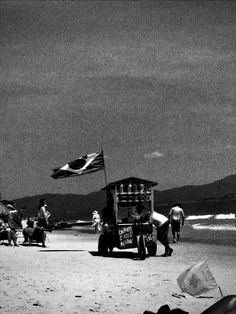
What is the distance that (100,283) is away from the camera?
10750mm

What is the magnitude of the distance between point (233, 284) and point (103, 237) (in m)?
6.10

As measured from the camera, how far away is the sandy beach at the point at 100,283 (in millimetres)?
8672

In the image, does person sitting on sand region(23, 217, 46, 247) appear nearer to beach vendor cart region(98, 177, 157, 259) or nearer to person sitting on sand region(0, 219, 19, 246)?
person sitting on sand region(0, 219, 19, 246)

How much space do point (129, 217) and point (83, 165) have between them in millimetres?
2921

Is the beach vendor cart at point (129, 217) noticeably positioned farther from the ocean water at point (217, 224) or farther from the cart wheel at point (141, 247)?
the ocean water at point (217, 224)

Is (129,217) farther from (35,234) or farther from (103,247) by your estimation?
(35,234)

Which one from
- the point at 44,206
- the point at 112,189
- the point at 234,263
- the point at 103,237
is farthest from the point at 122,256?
the point at 44,206

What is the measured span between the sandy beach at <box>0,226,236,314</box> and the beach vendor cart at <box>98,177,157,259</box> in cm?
41

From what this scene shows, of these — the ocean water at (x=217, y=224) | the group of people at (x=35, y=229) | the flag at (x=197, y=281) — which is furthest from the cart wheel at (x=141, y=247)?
the ocean water at (x=217, y=224)

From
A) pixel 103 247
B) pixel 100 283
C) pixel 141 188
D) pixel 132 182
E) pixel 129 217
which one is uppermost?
pixel 132 182

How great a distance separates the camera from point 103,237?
53.7 ft

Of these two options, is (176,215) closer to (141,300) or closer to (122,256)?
(122,256)

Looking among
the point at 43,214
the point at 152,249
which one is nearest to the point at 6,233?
the point at 43,214

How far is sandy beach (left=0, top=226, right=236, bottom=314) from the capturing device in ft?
28.5
